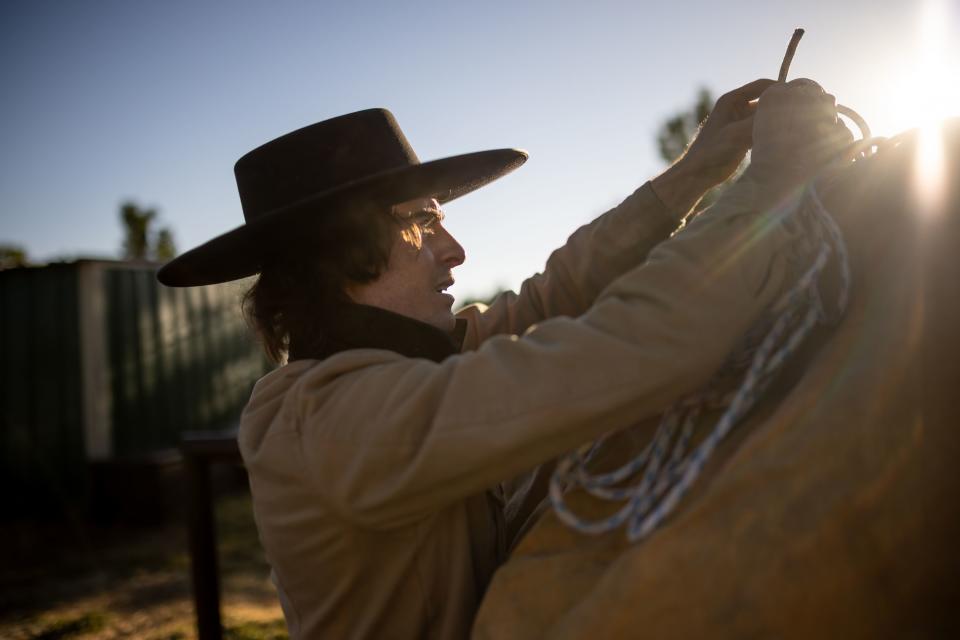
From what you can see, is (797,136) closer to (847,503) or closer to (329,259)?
(847,503)

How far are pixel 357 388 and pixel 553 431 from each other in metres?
0.38

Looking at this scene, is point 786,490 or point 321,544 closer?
point 786,490

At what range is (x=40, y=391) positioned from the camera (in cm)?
990

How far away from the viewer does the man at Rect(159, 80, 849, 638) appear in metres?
1.11

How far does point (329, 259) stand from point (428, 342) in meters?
0.33

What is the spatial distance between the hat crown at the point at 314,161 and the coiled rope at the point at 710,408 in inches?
35.1

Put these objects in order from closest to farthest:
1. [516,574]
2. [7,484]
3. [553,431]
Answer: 1. [553,431]
2. [516,574]
3. [7,484]

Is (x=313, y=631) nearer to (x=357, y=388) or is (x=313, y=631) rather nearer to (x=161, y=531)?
(x=357, y=388)

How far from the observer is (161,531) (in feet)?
28.8

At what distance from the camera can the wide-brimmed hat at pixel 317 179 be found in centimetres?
159

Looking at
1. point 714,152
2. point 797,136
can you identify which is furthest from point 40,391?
point 797,136

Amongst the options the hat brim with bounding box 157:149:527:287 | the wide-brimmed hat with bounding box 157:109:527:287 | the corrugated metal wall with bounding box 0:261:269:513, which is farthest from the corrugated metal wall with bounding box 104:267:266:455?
the wide-brimmed hat with bounding box 157:109:527:287

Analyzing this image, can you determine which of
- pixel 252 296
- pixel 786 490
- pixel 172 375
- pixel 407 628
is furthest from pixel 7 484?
pixel 786 490

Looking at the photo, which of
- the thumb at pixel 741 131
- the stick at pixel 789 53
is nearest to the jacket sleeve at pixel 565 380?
the stick at pixel 789 53
